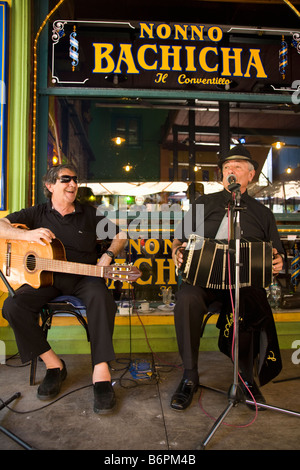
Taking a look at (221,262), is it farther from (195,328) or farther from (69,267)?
(69,267)

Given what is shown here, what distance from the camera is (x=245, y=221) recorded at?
9.39 ft

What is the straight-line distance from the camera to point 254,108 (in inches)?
178

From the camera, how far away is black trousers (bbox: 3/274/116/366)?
2.43 meters

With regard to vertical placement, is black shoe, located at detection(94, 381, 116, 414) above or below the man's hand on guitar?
below

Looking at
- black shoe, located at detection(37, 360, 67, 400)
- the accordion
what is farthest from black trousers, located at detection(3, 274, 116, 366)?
the accordion

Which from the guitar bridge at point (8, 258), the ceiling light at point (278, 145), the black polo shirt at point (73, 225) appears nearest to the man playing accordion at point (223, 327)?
the black polo shirt at point (73, 225)

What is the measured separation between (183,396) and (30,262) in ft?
5.01

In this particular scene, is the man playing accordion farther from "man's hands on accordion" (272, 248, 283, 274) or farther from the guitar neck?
the guitar neck

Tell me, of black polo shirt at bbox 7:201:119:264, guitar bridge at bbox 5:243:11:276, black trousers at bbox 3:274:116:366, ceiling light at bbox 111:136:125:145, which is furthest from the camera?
ceiling light at bbox 111:136:125:145

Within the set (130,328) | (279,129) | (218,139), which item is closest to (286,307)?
(130,328)

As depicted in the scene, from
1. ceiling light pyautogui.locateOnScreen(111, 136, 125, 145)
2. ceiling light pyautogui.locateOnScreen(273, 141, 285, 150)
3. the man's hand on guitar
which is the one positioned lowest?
the man's hand on guitar

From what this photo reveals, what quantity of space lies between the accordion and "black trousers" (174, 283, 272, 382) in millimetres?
152

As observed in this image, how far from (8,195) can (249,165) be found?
2389mm

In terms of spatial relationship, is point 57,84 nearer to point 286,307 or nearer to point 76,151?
point 76,151
